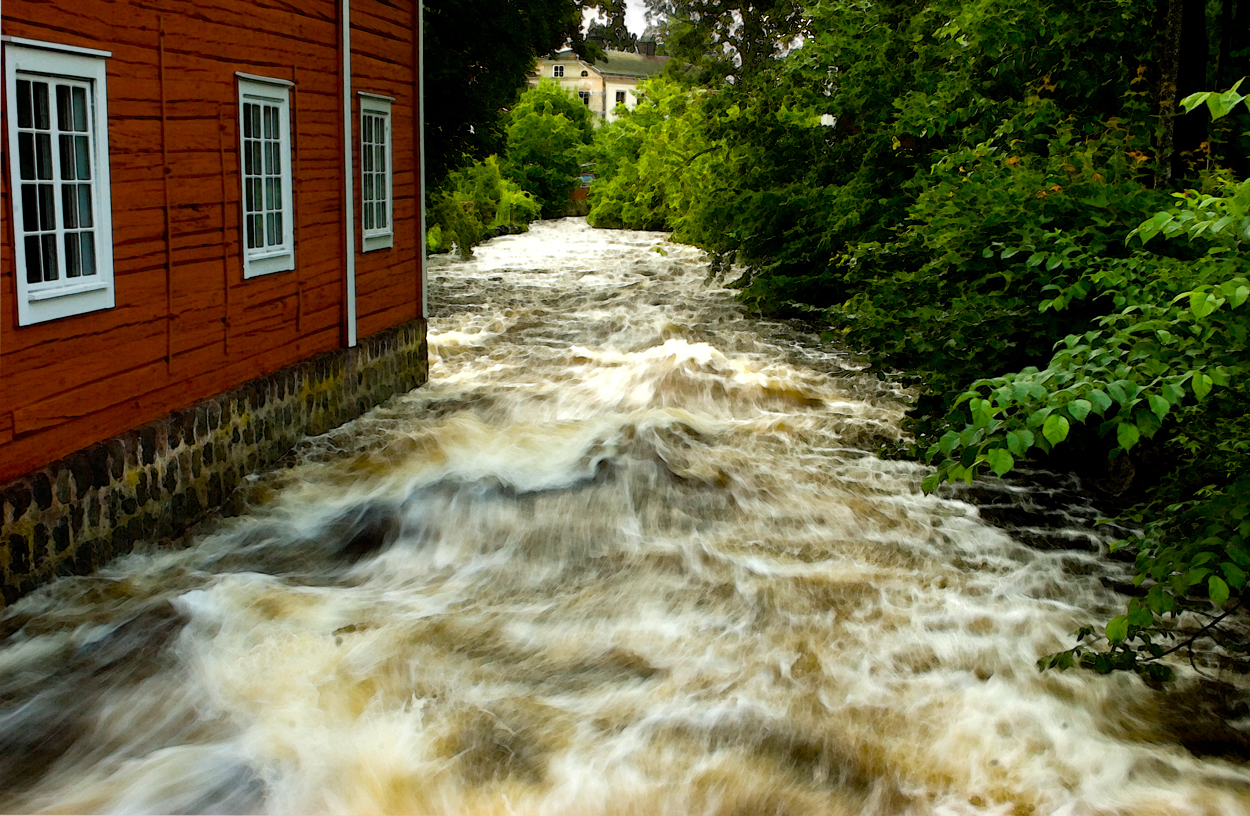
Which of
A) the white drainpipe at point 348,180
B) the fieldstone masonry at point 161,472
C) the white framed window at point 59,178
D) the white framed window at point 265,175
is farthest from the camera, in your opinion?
the white drainpipe at point 348,180

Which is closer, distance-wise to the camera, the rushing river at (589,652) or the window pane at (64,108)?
the rushing river at (589,652)

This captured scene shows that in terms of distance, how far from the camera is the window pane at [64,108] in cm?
639

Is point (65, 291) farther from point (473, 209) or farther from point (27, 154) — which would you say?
point (473, 209)

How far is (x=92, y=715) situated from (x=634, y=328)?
1246 cm

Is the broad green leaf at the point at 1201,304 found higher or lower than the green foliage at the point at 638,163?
lower

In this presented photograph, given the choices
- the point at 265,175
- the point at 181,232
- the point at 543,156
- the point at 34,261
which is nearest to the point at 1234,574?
the point at 34,261

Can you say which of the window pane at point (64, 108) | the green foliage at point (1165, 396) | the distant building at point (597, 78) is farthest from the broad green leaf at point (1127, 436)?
the distant building at point (597, 78)

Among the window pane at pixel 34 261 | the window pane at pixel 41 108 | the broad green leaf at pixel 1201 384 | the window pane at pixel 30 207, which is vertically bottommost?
the broad green leaf at pixel 1201 384

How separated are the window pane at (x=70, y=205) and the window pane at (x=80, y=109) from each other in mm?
329

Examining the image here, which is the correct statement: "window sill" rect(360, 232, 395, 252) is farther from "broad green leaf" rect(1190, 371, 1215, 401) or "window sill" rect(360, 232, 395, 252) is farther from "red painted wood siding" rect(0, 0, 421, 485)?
"broad green leaf" rect(1190, 371, 1215, 401)

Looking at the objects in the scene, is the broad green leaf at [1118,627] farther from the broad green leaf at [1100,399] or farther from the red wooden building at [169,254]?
the red wooden building at [169,254]

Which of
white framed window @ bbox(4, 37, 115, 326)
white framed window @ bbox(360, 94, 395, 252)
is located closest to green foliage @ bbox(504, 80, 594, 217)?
white framed window @ bbox(360, 94, 395, 252)

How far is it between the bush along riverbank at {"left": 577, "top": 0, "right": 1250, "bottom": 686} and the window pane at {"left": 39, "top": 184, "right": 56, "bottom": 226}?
485 cm

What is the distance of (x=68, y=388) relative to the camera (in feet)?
21.0
